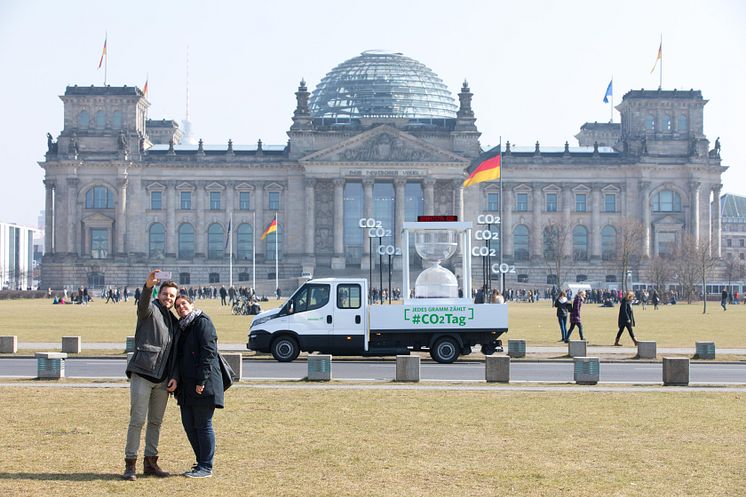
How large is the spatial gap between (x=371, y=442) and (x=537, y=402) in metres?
6.49

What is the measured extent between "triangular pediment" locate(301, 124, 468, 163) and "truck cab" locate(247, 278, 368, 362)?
104m

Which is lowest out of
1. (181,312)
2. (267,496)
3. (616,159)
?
(267,496)

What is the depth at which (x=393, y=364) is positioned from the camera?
36.9 m

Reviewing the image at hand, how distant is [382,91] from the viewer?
511 feet

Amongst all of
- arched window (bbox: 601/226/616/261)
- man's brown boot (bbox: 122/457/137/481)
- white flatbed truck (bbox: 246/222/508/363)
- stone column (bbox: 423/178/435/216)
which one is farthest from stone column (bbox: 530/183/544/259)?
man's brown boot (bbox: 122/457/137/481)

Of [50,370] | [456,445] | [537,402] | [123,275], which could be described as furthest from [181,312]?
[123,275]

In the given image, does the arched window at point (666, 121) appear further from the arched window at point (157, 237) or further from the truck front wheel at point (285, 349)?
the truck front wheel at point (285, 349)

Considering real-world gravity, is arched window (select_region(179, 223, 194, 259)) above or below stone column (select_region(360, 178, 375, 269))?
below

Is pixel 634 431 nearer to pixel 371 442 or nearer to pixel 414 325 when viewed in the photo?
pixel 371 442

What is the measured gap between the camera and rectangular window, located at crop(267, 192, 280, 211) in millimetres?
146000

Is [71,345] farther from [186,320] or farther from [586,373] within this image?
[186,320]

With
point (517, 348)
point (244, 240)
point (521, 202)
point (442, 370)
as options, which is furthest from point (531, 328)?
point (244, 240)

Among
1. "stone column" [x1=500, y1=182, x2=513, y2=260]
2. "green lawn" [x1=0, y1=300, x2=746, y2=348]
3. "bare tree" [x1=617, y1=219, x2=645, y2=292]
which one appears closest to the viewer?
"green lawn" [x1=0, y1=300, x2=746, y2=348]

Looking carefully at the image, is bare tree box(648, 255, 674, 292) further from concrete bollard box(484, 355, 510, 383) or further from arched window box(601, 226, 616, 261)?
concrete bollard box(484, 355, 510, 383)
